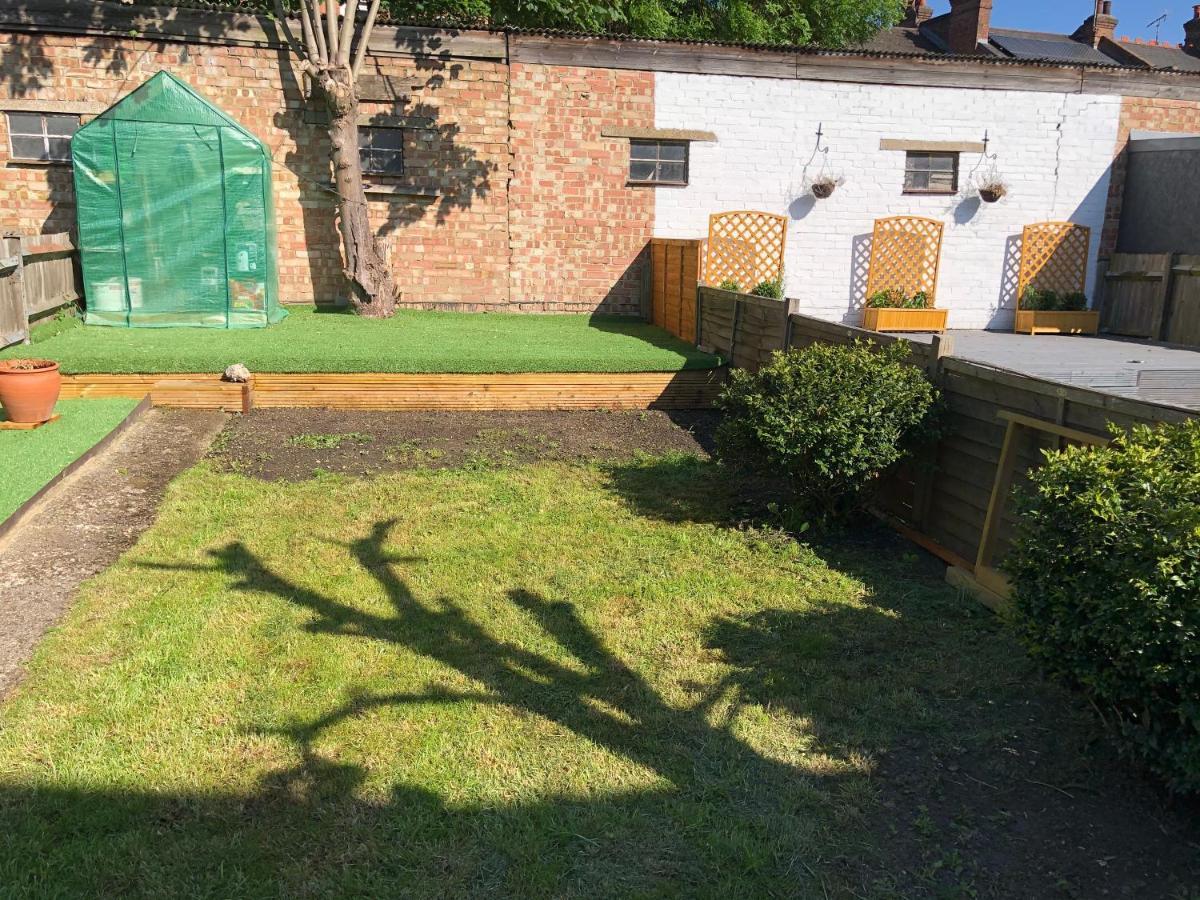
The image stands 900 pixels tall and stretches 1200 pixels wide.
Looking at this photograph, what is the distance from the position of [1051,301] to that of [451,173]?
35.1 ft

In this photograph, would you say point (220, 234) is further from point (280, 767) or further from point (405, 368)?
point (280, 767)

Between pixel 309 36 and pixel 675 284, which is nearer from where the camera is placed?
pixel 309 36

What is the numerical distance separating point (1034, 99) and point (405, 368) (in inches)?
494

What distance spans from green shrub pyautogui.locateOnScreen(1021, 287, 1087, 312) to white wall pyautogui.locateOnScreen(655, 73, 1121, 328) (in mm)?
372

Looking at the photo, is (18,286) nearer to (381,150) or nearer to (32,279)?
(32,279)

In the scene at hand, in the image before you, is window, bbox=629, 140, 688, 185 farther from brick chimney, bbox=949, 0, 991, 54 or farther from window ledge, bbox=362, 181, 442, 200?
brick chimney, bbox=949, 0, 991, 54

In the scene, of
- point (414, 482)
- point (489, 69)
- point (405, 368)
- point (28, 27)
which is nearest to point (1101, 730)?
point (414, 482)

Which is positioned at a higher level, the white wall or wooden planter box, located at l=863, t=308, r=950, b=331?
the white wall

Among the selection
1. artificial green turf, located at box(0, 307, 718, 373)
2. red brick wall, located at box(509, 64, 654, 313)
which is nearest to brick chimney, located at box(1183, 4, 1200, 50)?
red brick wall, located at box(509, 64, 654, 313)

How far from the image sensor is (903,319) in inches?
595

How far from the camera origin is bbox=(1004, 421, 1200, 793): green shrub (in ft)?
8.59

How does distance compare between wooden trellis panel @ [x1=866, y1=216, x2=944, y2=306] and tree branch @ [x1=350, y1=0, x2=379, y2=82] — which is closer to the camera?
tree branch @ [x1=350, y1=0, x2=379, y2=82]

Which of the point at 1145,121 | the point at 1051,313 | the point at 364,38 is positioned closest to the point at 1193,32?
the point at 1145,121

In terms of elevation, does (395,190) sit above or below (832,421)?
above
